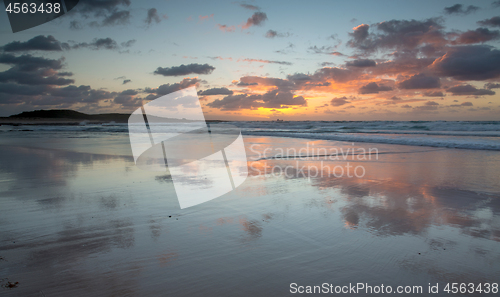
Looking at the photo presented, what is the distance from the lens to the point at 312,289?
198cm

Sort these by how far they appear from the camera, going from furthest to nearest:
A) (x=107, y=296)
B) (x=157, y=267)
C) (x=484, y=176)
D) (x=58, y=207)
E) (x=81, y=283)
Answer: (x=484, y=176) → (x=58, y=207) → (x=157, y=267) → (x=81, y=283) → (x=107, y=296)

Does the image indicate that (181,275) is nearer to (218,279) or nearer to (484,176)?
(218,279)

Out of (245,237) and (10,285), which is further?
(245,237)

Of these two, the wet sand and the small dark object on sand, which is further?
the wet sand

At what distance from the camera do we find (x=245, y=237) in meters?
2.76

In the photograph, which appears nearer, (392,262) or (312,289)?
(312,289)

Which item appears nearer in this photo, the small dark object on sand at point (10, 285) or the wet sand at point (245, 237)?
the small dark object on sand at point (10, 285)

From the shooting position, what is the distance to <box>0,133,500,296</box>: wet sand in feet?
6.73

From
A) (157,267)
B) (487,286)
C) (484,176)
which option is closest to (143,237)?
(157,267)

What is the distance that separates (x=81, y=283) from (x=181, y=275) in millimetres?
728

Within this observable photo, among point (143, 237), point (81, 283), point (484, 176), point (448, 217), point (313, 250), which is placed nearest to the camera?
point (81, 283)

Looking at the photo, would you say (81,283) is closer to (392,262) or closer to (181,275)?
(181,275)

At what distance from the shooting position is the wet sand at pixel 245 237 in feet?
6.73

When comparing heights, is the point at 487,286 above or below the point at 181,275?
below
